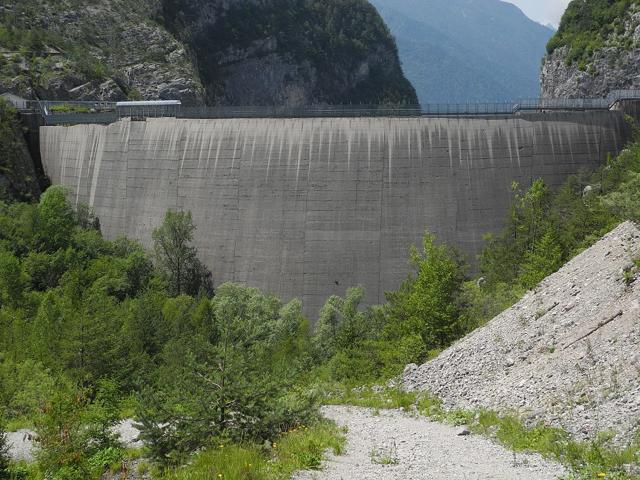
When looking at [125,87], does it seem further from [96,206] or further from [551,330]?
[551,330]

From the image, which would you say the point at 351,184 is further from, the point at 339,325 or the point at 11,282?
the point at 11,282

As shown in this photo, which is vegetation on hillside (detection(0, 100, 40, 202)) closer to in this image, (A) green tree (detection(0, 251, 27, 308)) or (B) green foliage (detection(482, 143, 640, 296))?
(A) green tree (detection(0, 251, 27, 308))

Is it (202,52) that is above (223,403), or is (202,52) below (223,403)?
above

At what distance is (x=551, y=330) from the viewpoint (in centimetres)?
1449

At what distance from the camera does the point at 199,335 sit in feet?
66.8

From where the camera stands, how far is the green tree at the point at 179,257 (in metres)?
38.0

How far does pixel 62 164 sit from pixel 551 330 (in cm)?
4046

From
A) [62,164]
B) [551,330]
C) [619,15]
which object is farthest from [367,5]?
[551,330]

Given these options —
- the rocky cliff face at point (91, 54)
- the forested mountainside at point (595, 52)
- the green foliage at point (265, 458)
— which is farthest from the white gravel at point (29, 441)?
the rocky cliff face at point (91, 54)

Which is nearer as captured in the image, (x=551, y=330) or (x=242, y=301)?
(x=551, y=330)

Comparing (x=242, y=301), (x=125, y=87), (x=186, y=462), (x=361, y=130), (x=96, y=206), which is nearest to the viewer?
(x=186, y=462)

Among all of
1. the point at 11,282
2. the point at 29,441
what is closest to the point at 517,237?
the point at 29,441

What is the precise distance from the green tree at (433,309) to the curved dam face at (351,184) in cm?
1076

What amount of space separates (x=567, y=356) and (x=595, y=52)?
138 feet
